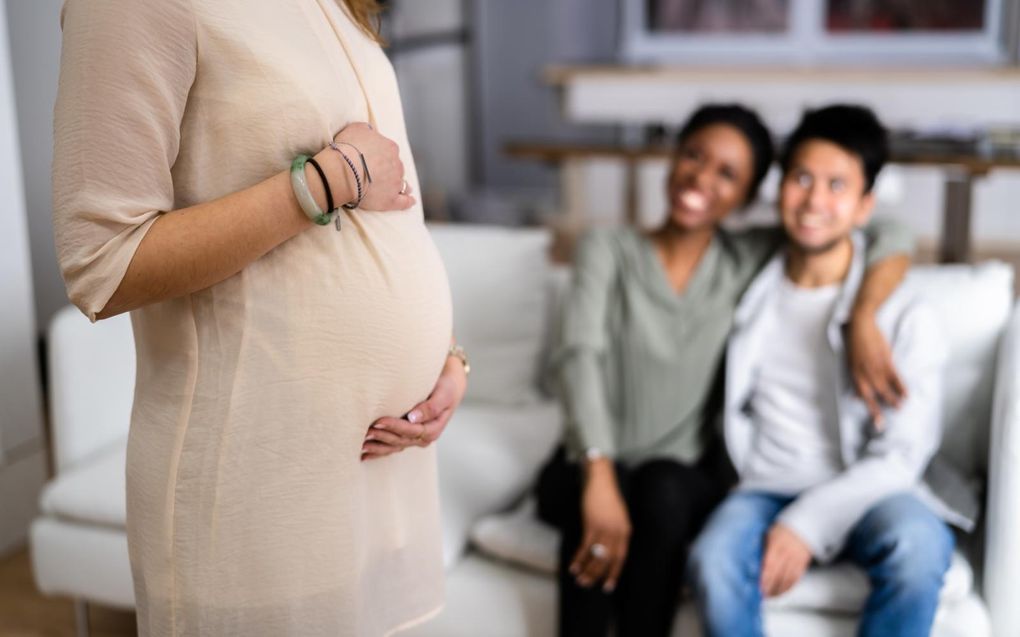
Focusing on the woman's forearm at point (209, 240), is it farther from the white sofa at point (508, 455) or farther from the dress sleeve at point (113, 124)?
the white sofa at point (508, 455)

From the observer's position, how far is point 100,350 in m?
2.07

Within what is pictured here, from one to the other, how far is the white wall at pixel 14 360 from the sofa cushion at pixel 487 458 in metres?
1.10

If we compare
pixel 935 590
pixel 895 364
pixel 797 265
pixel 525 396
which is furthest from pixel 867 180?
→ pixel 525 396

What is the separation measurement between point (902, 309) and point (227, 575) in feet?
3.98

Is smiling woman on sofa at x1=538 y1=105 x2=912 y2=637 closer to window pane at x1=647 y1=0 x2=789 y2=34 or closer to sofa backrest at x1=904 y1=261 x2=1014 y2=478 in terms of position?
sofa backrest at x1=904 y1=261 x2=1014 y2=478

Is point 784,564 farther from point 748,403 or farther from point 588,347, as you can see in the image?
point 588,347

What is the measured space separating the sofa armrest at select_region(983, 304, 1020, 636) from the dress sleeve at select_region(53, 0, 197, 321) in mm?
1274

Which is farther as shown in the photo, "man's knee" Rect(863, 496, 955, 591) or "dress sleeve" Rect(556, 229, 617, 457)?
"dress sleeve" Rect(556, 229, 617, 457)

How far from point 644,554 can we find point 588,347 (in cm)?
→ 38

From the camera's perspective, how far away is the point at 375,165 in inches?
34.0

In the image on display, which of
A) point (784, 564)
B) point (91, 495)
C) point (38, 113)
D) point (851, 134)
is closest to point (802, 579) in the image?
point (784, 564)

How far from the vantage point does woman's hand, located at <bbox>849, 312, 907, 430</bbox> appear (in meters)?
1.67

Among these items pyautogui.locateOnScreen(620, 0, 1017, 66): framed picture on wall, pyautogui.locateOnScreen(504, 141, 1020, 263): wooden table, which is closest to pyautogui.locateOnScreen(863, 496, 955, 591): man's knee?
pyautogui.locateOnScreen(504, 141, 1020, 263): wooden table

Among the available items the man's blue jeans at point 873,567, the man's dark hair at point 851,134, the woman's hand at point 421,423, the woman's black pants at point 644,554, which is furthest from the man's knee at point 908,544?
the woman's hand at point 421,423
